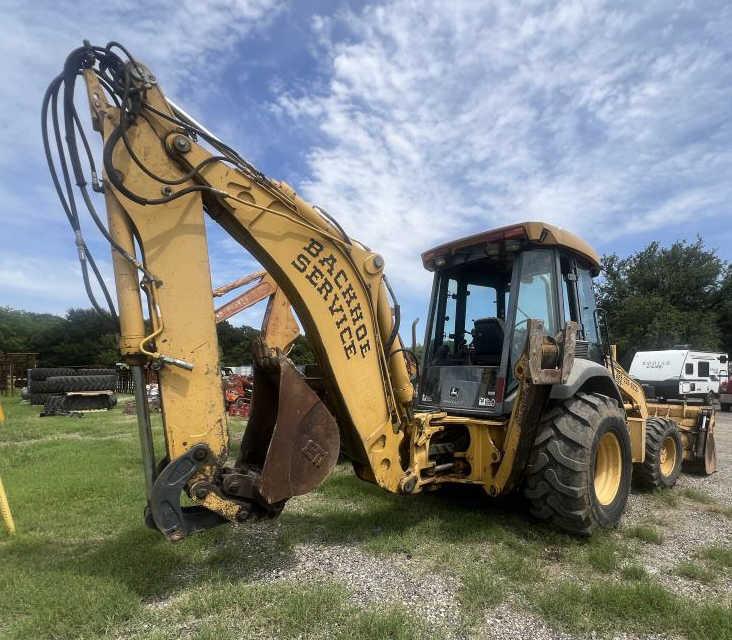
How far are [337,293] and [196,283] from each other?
101cm

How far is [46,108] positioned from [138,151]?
2.08ft

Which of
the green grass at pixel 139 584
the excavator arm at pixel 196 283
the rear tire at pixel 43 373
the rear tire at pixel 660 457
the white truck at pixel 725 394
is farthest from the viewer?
the white truck at pixel 725 394

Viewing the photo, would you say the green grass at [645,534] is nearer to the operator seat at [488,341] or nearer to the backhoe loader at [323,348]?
the backhoe loader at [323,348]

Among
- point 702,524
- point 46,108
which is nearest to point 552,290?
point 702,524

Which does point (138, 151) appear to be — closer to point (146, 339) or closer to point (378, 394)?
point (146, 339)

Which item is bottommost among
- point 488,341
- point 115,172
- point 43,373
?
point 43,373

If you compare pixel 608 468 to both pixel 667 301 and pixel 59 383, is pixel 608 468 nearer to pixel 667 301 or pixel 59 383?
pixel 59 383

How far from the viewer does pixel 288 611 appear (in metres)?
3.04

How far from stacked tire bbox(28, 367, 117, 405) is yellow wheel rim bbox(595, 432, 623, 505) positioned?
63.6 feet

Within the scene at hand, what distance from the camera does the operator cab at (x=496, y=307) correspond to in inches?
191

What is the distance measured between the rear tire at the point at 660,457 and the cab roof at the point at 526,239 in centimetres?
248

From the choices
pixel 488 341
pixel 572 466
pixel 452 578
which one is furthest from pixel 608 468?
pixel 452 578

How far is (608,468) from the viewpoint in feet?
16.4

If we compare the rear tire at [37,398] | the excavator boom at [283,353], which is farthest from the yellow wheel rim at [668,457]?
the rear tire at [37,398]
